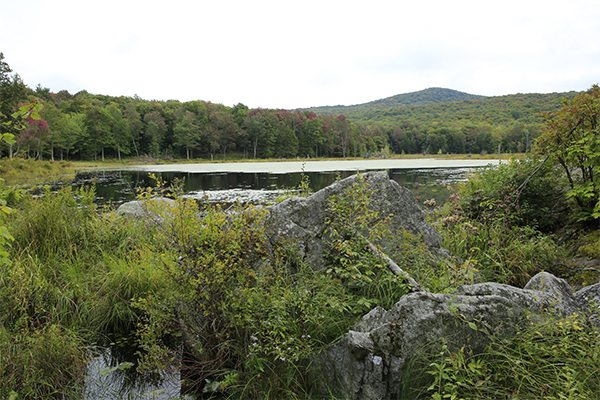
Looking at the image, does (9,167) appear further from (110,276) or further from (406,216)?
(406,216)

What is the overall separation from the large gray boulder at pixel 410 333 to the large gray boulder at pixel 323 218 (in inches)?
51.1

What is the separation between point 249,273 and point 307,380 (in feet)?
3.83

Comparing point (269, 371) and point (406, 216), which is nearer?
point (269, 371)

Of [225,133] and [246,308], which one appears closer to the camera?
[246,308]

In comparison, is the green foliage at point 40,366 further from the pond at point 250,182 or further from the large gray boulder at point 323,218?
the large gray boulder at point 323,218

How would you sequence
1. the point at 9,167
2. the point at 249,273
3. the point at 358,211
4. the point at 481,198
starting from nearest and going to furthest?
the point at 249,273
the point at 358,211
the point at 481,198
the point at 9,167

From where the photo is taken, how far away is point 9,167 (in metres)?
30.0

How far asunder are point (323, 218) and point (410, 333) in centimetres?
192

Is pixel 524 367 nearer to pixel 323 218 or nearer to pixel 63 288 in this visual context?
pixel 323 218

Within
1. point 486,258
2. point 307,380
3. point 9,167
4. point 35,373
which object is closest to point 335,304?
point 307,380

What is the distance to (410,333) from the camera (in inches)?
100

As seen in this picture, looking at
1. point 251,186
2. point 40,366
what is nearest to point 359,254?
point 40,366

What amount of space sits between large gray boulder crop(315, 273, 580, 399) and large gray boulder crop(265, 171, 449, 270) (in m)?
1.30

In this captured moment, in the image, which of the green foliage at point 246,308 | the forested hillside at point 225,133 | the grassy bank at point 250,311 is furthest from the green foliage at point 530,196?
the forested hillside at point 225,133
